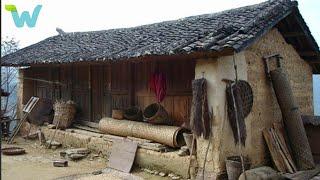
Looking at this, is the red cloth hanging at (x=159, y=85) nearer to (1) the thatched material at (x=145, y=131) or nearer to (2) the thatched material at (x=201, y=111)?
(1) the thatched material at (x=145, y=131)

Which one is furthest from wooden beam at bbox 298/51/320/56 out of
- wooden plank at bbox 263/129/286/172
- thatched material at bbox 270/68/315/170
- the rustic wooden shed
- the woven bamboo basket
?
the woven bamboo basket

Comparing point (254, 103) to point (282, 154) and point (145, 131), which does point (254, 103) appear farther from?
point (145, 131)

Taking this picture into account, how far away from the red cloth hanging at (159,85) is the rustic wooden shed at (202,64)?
14cm

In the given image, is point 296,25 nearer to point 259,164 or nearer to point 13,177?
point 259,164

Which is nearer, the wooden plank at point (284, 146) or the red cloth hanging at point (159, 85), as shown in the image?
the wooden plank at point (284, 146)

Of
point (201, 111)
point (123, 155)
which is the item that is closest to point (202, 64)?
point (201, 111)

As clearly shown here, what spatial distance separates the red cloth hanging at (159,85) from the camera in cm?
902


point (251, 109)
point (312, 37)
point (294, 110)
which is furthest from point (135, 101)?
point (312, 37)

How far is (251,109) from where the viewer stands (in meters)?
7.77

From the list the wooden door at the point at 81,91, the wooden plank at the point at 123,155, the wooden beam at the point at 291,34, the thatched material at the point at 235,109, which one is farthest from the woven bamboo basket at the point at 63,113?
the wooden beam at the point at 291,34

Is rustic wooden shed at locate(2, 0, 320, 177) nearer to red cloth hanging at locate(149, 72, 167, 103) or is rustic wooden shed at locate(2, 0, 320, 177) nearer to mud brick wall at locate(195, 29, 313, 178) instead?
mud brick wall at locate(195, 29, 313, 178)

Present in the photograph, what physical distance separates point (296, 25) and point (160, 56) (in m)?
4.00

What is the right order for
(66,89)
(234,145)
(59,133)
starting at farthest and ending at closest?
(66,89) → (59,133) → (234,145)

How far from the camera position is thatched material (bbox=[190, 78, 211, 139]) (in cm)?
714
